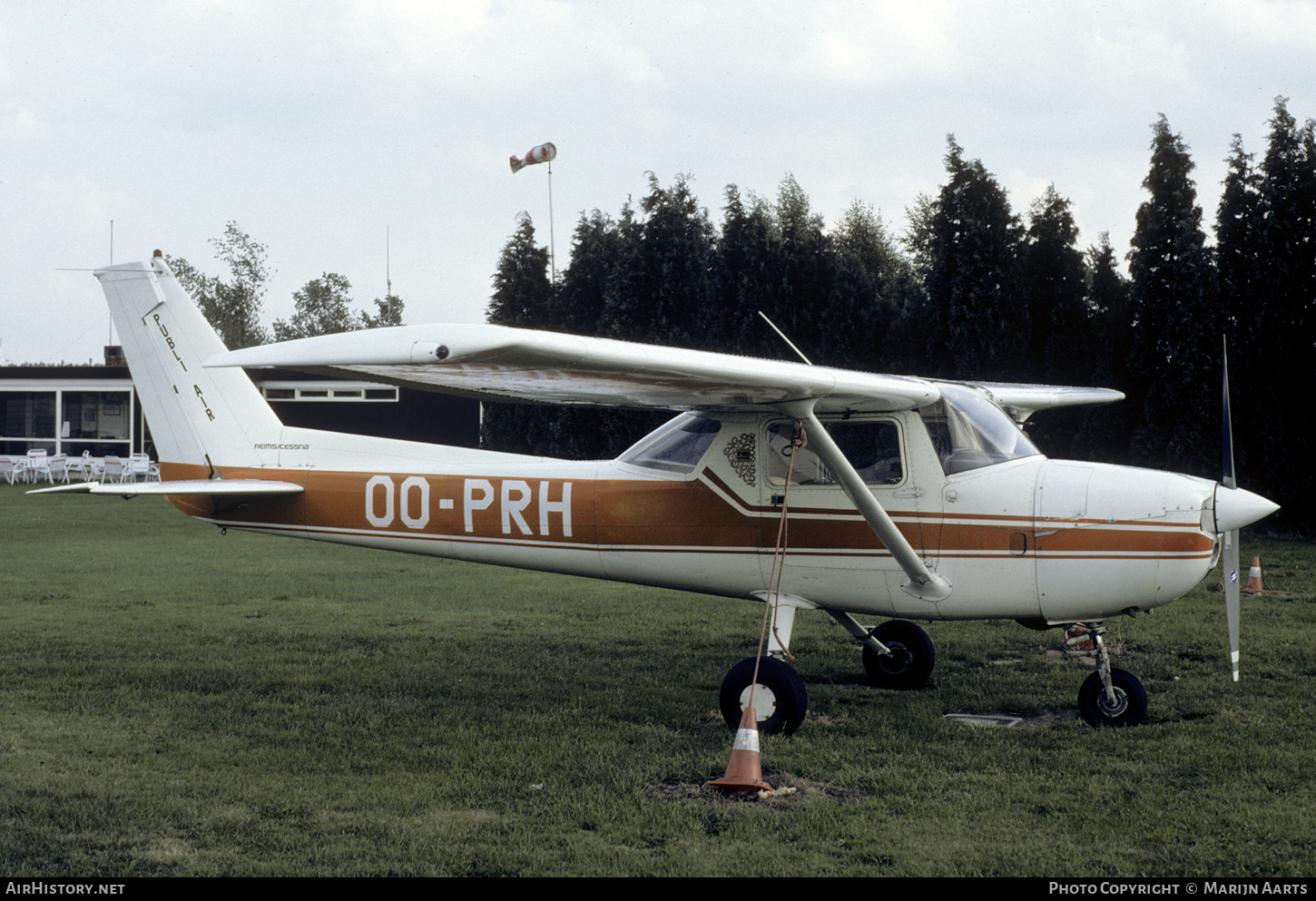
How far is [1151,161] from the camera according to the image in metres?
18.6

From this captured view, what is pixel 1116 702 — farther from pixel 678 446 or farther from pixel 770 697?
pixel 678 446

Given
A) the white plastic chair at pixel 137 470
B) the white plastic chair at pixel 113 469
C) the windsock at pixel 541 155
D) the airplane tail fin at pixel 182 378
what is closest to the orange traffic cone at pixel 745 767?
the airplane tail fin at pixel 182 378

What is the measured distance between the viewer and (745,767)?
17.0 ft

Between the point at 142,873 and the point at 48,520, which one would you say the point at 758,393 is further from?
the point at 48,520

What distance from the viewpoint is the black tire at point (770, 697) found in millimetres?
6121

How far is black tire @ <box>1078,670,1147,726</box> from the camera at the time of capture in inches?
251

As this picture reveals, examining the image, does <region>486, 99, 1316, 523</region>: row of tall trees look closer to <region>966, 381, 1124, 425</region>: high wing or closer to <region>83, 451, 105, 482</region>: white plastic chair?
<region>966, 381, 1124, 425</region>: high wing

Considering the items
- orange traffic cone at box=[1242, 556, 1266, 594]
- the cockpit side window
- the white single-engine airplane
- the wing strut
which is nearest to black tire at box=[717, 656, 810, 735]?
the white single-engine airplane

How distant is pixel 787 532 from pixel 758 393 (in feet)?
3.99

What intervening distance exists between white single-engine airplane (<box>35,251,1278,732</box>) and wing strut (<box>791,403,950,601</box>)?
2 cm

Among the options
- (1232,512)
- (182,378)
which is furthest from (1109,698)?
(182,378)

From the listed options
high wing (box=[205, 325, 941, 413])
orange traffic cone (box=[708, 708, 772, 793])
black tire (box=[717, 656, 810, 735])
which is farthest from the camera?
black tire (box=[717, 656, 810, 735])

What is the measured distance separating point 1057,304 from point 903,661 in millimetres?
14023

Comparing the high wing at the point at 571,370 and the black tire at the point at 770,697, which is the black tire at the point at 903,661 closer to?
the black tire at the point at 770,697
